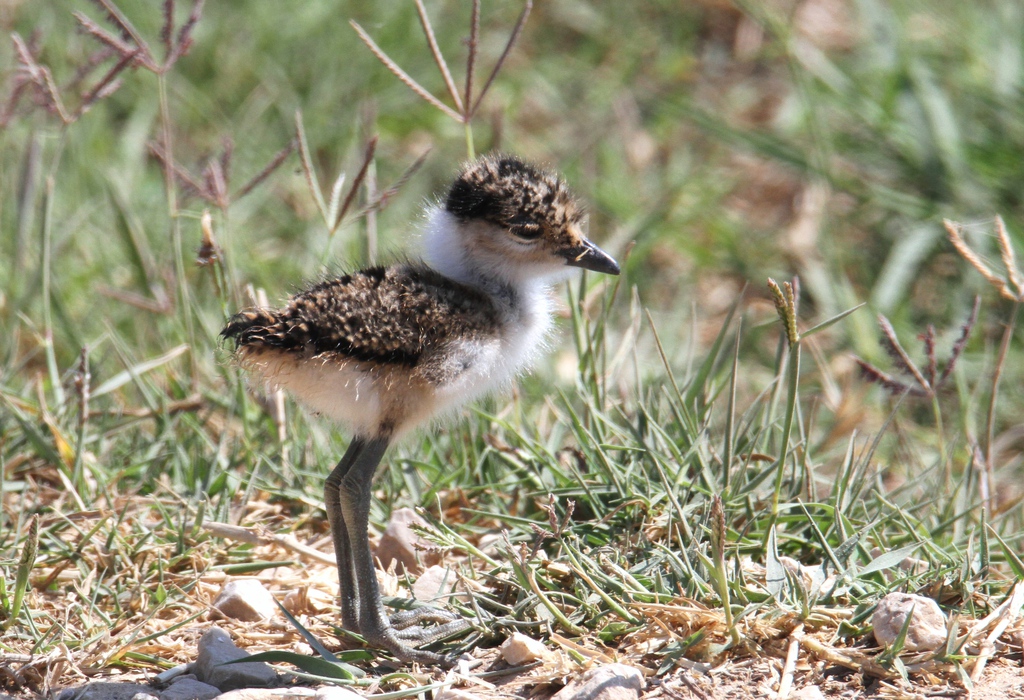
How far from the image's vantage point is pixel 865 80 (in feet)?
18.4

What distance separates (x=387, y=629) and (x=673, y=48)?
195 inches

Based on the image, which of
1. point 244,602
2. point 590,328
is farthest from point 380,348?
point 590,328

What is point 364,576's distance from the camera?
2602 mm

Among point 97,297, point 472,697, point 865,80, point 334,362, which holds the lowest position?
point 472,697

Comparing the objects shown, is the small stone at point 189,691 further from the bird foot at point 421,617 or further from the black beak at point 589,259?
the black beak at point 589,259

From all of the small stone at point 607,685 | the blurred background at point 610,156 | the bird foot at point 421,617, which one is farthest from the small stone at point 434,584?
the blurred background at point 610,156

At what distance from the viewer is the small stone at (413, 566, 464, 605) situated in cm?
282

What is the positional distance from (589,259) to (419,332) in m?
0.65

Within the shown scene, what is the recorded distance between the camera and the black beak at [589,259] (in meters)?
2.97

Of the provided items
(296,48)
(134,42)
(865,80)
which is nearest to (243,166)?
(296,48)

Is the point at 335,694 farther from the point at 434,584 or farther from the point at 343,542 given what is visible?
the point at 434,584

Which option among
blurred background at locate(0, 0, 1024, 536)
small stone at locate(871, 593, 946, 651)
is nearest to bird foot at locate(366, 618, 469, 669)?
small stone at locate(871, 593, 946, 651)

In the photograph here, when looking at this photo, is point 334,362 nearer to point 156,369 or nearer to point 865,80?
point 156,369

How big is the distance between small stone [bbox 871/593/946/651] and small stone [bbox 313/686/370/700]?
1.12 meters
